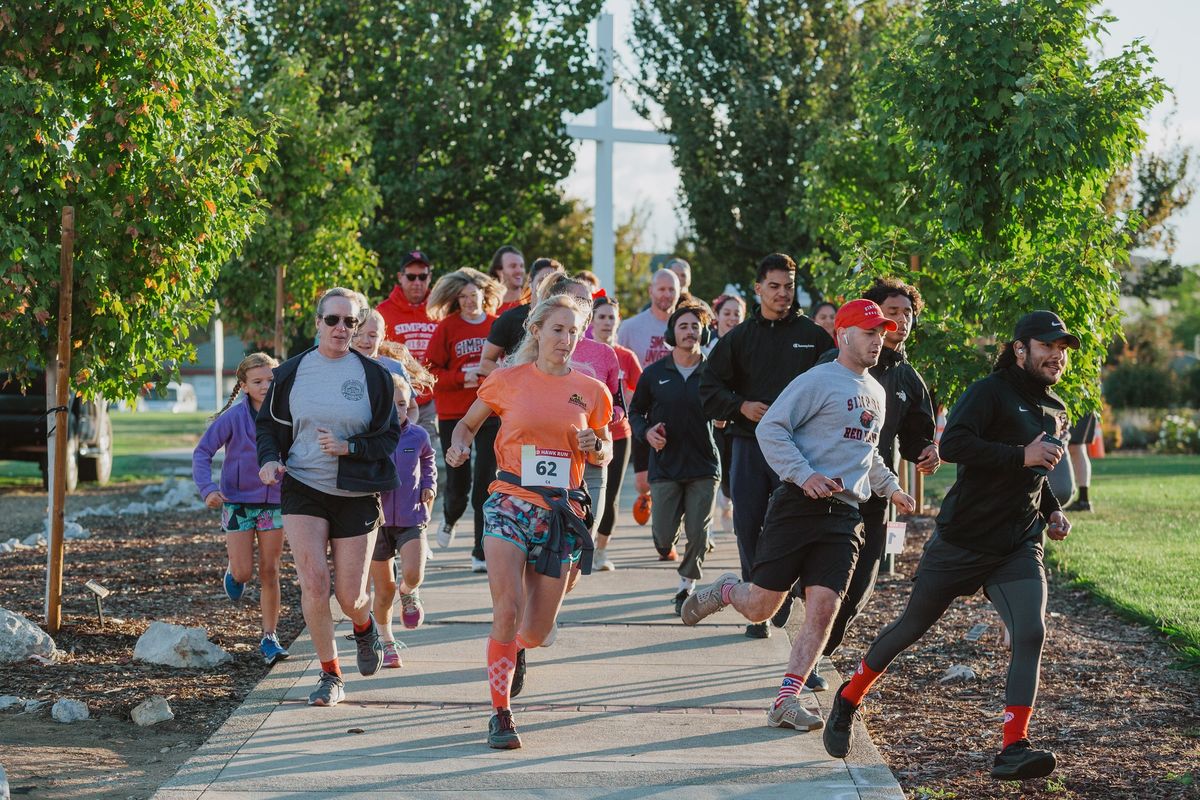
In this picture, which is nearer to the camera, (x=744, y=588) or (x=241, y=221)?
(x=744, y=588)

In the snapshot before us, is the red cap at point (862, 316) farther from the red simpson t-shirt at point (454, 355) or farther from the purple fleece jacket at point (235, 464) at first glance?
the red simpson t-shirt at point (454, 355)

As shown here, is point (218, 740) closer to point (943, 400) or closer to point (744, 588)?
point (744, 588)

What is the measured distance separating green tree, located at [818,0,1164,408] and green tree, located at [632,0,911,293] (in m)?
14.4

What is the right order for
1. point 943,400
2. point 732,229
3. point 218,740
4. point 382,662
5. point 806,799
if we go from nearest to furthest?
point 806,799
point 218,740
point 382,662
point 943,400
point 732,229

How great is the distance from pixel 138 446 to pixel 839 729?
2521 centimetres

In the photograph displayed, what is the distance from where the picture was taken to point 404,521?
26.2 ft

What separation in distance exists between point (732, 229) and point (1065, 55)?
17071 millimetres

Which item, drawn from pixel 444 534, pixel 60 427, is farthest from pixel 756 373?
pixel 444 534

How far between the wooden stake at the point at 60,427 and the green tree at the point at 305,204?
7.00 m

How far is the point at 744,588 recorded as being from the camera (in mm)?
6777

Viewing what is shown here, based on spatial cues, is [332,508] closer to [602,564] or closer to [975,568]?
[975,568]

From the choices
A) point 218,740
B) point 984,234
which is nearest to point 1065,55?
point 984,234

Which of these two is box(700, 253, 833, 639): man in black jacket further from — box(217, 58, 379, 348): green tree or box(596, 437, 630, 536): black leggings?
box(217, 58, 379, 348): green tree

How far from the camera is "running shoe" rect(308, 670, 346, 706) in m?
6.83
